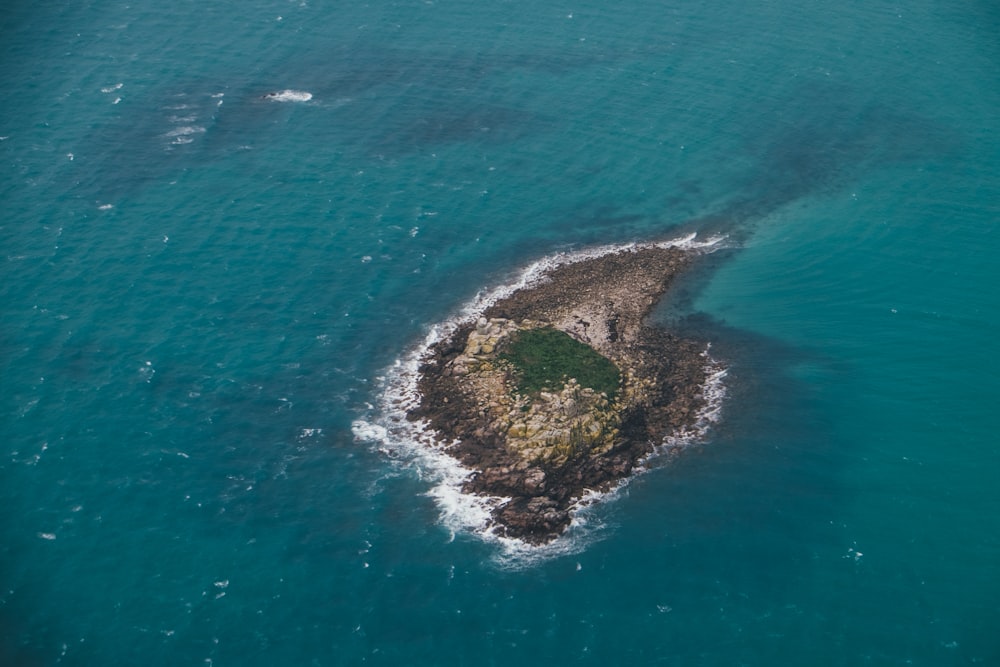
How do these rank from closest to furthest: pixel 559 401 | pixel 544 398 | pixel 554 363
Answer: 1. pixel 559 401
2. pixel 544 398
3. pixel 554 363

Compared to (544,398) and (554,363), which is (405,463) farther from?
(554,363)

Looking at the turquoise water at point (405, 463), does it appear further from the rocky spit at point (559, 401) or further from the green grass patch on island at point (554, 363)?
the green grass patch on island at point (554, 363)

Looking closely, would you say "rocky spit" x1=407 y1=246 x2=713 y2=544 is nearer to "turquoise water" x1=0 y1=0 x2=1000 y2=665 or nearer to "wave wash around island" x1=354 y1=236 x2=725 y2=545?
"wave wash around island" x1=354 y1=236 x2=725 y2=545

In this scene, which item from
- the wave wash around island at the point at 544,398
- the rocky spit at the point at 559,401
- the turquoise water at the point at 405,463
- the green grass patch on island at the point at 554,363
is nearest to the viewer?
the turquoise water at the point at 405,463

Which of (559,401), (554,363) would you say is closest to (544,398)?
(559,401)

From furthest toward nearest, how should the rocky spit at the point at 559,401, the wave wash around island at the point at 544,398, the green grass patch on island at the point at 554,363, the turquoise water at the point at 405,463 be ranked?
1. the green grass patch on island at the point at 554,363
2. the rocky spit at the point at 559,401
3. the wave wash around island at the point at 544,398
4. the turquoise water at the point at 405,463

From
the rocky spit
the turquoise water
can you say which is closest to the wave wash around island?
the rocky spit

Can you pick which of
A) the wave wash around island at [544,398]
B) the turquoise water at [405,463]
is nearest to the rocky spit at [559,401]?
the wave wash around island at [544,398]
